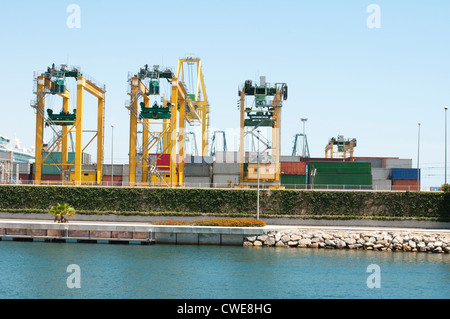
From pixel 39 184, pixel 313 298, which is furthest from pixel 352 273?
pixel 39 184

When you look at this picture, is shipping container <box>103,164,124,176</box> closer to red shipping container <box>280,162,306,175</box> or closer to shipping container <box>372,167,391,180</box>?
red shipping container <box>280,162,306,175</box>

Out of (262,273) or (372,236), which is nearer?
(262,273)

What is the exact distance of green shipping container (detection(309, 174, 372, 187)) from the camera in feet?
211

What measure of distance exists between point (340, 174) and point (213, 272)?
3584 cm

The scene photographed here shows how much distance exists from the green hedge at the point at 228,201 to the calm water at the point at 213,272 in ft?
40.1

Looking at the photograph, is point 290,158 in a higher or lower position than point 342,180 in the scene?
higher

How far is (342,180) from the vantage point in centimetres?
6488

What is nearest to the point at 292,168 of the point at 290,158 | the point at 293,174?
the point at 293,174

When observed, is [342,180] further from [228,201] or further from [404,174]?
[228,201]
